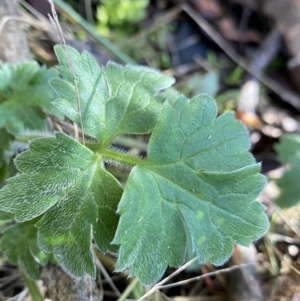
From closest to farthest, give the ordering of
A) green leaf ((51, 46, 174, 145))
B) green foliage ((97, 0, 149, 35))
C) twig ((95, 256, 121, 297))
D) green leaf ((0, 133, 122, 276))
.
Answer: green leaf ((0, 133, 122, 276))
green leaf ((51, 46, 174, 145))
twig ((95, 256, 121, 297))
green foliage ((97, 0, 149, 35))

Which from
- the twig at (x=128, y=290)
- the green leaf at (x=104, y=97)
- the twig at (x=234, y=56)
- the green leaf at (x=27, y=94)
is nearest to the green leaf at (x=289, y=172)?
the twig at (x=234, y=56)

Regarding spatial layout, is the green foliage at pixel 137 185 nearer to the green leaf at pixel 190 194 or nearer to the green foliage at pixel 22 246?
the green leaf at pixel 190 194

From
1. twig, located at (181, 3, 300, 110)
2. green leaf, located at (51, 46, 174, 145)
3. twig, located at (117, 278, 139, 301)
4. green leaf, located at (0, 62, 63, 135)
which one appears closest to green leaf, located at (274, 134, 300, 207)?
twig, located at (181, 3, 300, 110)

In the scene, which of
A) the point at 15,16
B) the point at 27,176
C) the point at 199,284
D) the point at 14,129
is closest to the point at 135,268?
the point at 27,176

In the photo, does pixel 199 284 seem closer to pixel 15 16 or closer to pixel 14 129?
pixel 14 129

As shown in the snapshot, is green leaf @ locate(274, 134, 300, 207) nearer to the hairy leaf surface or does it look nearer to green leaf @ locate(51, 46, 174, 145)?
green leaf @ locate(51, 46, 174, 145)
